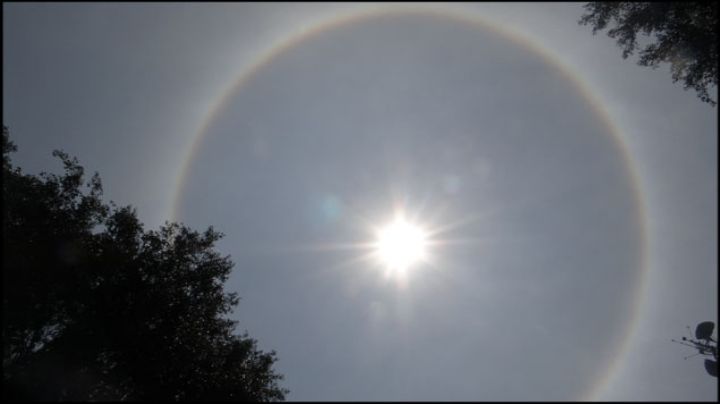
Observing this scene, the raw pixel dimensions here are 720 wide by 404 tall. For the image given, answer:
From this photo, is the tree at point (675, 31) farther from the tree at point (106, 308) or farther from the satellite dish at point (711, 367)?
the tree at point (106, 308)

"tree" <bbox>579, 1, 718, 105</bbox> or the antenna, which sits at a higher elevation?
"tree" <bbox>579, 1, 718, 105</bbox>

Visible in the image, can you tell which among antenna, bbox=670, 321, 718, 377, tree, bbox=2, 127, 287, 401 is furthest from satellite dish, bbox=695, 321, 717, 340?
tree, bbox=2, 127, 287, 401

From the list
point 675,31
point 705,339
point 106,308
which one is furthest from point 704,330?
point 106,308

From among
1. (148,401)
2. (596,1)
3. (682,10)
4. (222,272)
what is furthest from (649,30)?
(148,401)

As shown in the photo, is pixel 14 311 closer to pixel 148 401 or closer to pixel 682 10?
pixel 148 401

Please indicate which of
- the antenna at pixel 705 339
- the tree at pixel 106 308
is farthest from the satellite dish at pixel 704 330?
the tree at pixel 106 308

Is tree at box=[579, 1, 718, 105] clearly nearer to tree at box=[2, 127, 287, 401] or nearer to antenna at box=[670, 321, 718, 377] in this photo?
antenna at box=[670, 321, 718, 377]

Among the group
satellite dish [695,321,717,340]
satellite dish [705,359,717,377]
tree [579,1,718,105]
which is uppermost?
tree [579,1,718,105]
